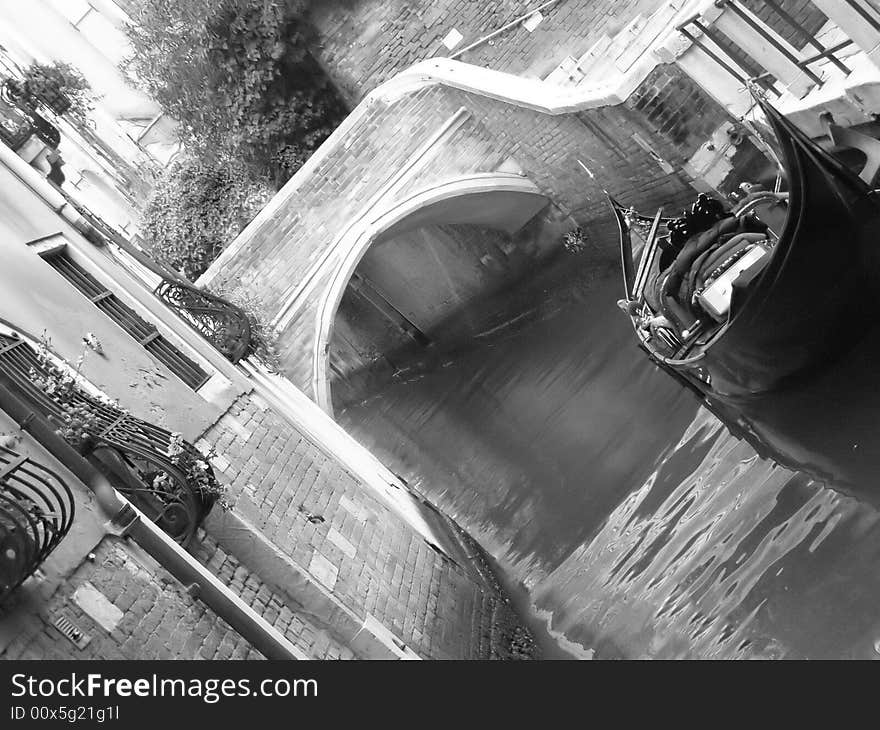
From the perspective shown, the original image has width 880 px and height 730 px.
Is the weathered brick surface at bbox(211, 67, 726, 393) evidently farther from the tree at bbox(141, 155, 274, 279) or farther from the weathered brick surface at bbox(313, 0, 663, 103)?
the tree at bbox(141, 155, 274, 279)

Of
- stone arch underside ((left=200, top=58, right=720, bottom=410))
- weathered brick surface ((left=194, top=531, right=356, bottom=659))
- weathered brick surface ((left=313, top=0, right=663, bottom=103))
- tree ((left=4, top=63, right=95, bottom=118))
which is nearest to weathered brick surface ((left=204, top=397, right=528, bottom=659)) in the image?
weathered brick surface ((left=194, top=531, right=356, bottom=659))

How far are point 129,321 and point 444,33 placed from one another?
5791 millimetres

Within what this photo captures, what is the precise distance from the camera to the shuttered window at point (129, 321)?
21.6 ft

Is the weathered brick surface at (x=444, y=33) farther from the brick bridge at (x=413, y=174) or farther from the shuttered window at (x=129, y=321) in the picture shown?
the shuttered window at (x=129, y=321)

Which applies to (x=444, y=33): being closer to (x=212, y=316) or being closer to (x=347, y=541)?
(x=212, y=316)

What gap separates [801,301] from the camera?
6305 millimetres

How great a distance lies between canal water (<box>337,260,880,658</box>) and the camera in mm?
6566

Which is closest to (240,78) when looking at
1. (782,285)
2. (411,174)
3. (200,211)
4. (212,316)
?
(200,211)

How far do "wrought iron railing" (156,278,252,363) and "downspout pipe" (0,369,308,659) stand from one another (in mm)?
3152

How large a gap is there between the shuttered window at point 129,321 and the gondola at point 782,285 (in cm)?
410

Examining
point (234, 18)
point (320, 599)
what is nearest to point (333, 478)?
point (320, 599)

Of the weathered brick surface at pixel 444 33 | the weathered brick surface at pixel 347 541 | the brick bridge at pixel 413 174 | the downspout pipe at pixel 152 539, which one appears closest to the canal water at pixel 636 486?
the weathered brick surface at pixel 347 541
